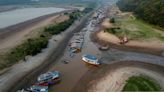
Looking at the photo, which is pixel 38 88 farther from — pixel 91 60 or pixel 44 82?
pixel 91 60

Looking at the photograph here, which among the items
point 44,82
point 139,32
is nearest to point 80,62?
point 44,82

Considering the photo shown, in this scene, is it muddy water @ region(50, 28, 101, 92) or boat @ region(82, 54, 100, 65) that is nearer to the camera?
muddy water @ region(50, 28, 101, 92)

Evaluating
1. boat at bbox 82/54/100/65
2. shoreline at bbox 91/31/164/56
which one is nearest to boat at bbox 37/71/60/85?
boat at bbox 82/54/100/65

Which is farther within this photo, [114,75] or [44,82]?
[114,75]

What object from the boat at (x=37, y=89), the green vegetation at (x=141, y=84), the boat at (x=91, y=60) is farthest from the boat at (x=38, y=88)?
the boat at (x=91, y=60)

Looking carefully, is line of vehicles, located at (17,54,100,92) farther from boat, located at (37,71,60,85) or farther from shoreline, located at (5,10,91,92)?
shoreline, located at (5,10,91,92)
